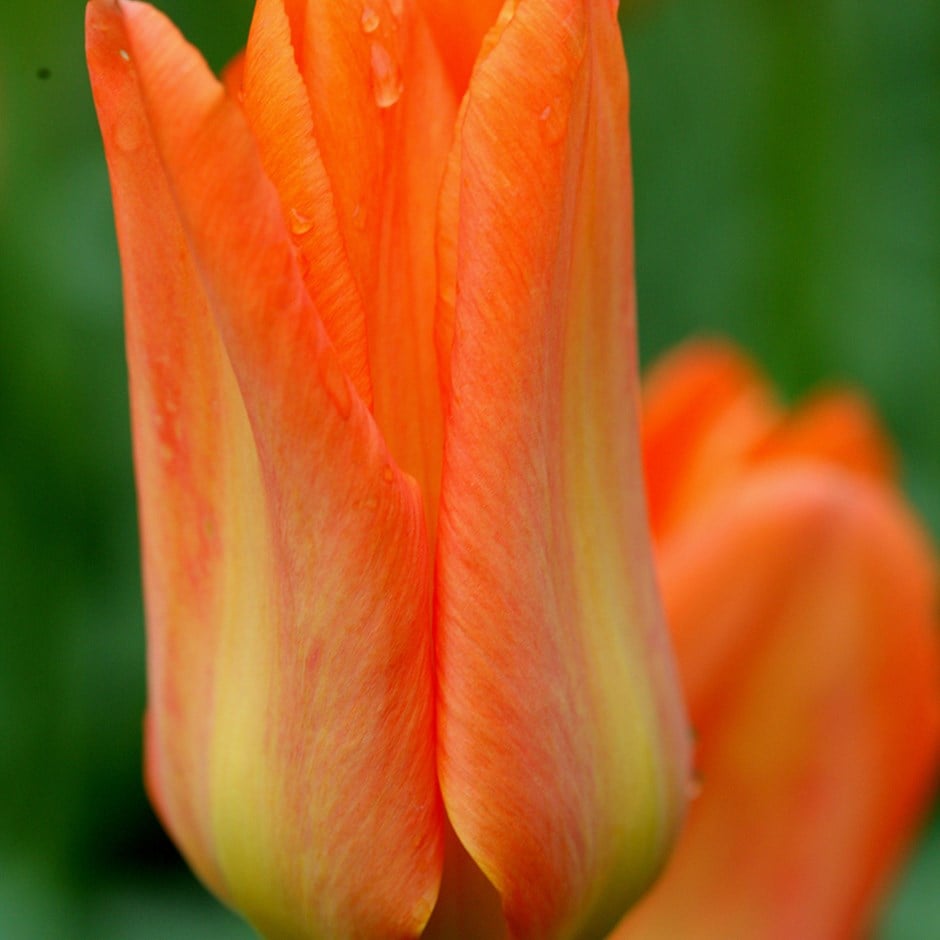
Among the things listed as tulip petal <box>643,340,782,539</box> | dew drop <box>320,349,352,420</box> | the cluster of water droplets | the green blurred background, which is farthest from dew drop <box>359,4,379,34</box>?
the green blurred background

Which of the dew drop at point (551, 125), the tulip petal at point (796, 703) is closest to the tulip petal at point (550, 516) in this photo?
the dew drop at point (551, 125)

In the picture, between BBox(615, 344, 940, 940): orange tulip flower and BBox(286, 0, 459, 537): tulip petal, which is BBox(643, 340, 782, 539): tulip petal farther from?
BBox(286, 0, 459, 537): tulip petal

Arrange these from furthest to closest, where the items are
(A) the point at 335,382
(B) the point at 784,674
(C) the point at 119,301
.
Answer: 1. (C) the point at 119,301
2. (B) the point at 784,674
3. (A) the point at 335,382

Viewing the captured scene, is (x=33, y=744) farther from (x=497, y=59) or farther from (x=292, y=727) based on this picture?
(x=497, y=59)

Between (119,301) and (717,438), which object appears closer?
(717,438)

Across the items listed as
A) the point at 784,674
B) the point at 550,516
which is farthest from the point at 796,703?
the point at 550,516

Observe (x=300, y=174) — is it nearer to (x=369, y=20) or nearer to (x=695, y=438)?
(x=369, y=20)
